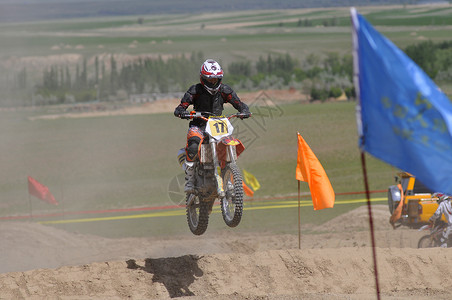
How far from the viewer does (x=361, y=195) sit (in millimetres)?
30500

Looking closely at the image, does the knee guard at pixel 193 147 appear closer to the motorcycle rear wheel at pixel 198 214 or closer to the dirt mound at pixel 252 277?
the motorcycle rear wheel at pixel 198 214

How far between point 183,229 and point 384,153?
702 inches

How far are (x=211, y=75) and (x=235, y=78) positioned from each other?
62899 millimetres

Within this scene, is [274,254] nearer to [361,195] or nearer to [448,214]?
[448,214]

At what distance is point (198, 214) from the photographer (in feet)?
46.9

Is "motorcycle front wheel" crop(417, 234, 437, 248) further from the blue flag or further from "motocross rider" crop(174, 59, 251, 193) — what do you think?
the blue flag

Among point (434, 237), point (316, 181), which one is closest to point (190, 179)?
point (316, 181)

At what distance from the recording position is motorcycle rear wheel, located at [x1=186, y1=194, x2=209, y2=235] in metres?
13.8

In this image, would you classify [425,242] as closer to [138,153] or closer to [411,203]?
[411,203]

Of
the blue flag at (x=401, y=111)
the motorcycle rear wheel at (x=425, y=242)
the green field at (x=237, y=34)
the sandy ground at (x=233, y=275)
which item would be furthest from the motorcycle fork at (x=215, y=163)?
the green field at (x=237, y=34)

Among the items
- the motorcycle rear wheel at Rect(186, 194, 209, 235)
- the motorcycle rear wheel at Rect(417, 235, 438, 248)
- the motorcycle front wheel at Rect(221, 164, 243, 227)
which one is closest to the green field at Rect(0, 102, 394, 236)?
the motorcycle rear wheel at Rect(417, 235, 438, 248)

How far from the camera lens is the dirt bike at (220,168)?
12781 mm

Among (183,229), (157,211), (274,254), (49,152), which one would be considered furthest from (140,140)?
(274,254)

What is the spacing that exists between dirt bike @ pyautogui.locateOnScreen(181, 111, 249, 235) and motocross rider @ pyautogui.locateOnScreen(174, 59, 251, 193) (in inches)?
5.5
